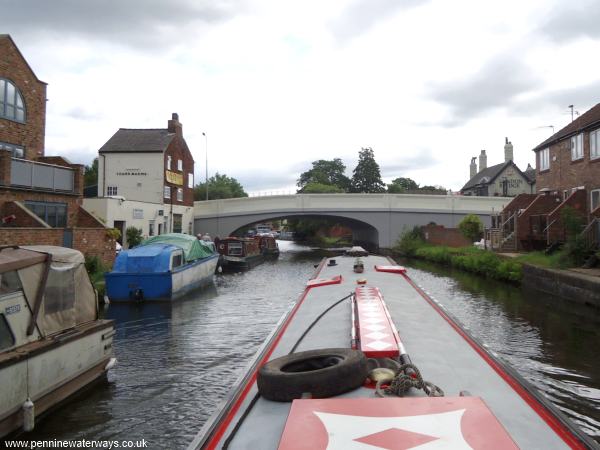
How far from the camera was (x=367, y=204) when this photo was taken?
39094 mm

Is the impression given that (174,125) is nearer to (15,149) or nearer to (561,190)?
(15,149)

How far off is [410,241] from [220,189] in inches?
1593

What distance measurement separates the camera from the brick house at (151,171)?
32.8 metres

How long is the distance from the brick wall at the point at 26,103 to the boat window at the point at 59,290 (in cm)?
1343

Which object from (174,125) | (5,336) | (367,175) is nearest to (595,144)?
(5,336)

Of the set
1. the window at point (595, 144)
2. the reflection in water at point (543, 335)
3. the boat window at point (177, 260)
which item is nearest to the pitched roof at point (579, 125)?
the window at point (595, 144)

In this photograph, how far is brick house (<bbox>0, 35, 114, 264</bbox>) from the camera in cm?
1597

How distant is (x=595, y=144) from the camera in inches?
778

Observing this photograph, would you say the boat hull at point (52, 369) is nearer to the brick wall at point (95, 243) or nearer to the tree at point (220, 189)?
the brick wall at point (95, 243)

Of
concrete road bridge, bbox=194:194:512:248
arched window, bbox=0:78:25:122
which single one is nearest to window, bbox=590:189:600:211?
concrete road bridge, bbox=194:194:512:248

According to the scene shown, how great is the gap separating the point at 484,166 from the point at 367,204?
93.5ft

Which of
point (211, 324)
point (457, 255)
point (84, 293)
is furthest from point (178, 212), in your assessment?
point (84, 293)

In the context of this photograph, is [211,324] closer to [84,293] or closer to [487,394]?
[84,293]

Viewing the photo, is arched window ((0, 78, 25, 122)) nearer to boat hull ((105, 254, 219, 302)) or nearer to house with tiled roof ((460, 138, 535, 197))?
boat hull ((105, 254, 219, 302))
